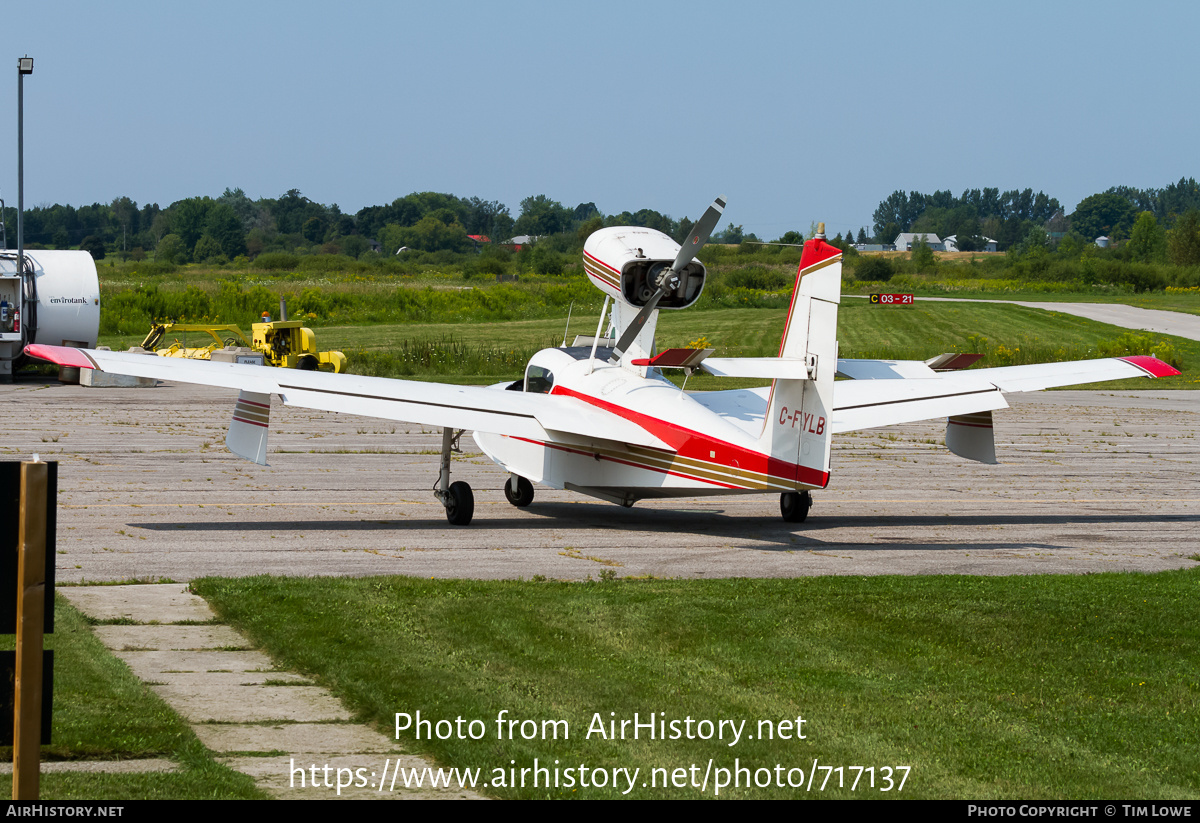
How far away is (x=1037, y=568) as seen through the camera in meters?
14.3

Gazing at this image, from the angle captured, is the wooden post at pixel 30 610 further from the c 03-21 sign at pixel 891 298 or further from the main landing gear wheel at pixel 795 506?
the c 03-21 sign at pixel 891 298

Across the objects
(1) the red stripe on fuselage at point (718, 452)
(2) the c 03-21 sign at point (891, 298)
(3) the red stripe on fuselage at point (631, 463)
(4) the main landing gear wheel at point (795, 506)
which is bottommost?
(4) the main landing gear wheel at point (795, 506)

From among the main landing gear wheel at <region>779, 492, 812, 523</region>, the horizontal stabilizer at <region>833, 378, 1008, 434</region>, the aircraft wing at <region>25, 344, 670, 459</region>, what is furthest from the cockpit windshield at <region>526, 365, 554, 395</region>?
the horizontal stabilizer at <region>833, 378, 1008, 434</region>

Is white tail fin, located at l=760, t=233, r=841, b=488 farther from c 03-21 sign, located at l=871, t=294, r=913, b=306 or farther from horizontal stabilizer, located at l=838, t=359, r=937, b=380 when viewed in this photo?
c 03-21 sign, located at l=871, t=294, r=913, b=306

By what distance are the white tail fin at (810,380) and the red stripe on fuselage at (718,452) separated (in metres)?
0.02

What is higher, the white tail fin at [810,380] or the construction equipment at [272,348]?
the white tail fin at [810,380]

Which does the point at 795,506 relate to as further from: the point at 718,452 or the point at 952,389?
the point at 952,389

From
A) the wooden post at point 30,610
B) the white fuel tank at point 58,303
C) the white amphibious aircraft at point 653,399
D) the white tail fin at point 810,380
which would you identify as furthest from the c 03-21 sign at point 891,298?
the wooden post at point 30,610

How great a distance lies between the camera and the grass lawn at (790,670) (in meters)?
7.24

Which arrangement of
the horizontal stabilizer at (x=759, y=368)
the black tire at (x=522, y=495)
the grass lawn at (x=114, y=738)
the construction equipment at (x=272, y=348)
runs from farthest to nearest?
the construction equipment at (x=272, y=348) < the black tire at (x=522, y=495) < the horizontal stabilizer at (x=759, y=368) < the grass lawn at (x=114, y=738)

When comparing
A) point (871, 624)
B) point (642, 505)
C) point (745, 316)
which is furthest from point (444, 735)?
point (745, 316)

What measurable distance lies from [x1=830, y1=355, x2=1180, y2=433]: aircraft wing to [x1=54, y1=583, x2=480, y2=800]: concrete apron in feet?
30.7

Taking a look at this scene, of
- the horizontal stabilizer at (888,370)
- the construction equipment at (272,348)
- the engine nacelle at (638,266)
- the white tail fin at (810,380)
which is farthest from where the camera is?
the construction equipment at (272,348)

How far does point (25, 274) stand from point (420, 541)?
28221mm
